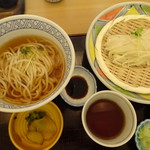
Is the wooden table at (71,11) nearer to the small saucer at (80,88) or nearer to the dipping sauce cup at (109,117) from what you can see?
the small saucer at (80,88)

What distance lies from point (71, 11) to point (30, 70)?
0.73 metres

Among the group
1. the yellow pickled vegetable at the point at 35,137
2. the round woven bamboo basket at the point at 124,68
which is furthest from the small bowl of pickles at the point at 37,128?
the round woven bamboo basket at the point at 124,68

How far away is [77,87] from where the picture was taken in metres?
1.25

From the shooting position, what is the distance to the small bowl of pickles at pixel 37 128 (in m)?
1.01

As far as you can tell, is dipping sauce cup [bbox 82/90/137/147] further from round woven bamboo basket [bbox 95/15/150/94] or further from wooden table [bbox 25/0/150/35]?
wooden table [bbox 25/0/150/35]

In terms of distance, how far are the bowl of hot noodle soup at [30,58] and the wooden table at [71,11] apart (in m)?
0.50

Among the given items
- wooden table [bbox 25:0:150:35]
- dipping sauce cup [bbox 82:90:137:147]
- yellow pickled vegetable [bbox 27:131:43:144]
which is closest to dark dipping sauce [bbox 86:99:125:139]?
dipping sauce cup [bbox 82:90:137:147]

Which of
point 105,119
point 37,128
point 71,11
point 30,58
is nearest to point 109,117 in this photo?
point 105,119

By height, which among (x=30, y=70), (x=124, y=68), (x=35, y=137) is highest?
(x=30, y=70)

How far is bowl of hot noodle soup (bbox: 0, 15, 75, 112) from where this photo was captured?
3.05ft

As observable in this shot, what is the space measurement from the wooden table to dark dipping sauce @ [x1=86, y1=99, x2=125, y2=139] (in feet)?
2.00

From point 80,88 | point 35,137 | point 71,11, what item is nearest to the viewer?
point 35,137

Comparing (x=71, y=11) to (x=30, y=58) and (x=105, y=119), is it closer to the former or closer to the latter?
(x=30, y=58)

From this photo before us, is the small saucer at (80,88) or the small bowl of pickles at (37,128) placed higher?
the small saucer at (80,88)
